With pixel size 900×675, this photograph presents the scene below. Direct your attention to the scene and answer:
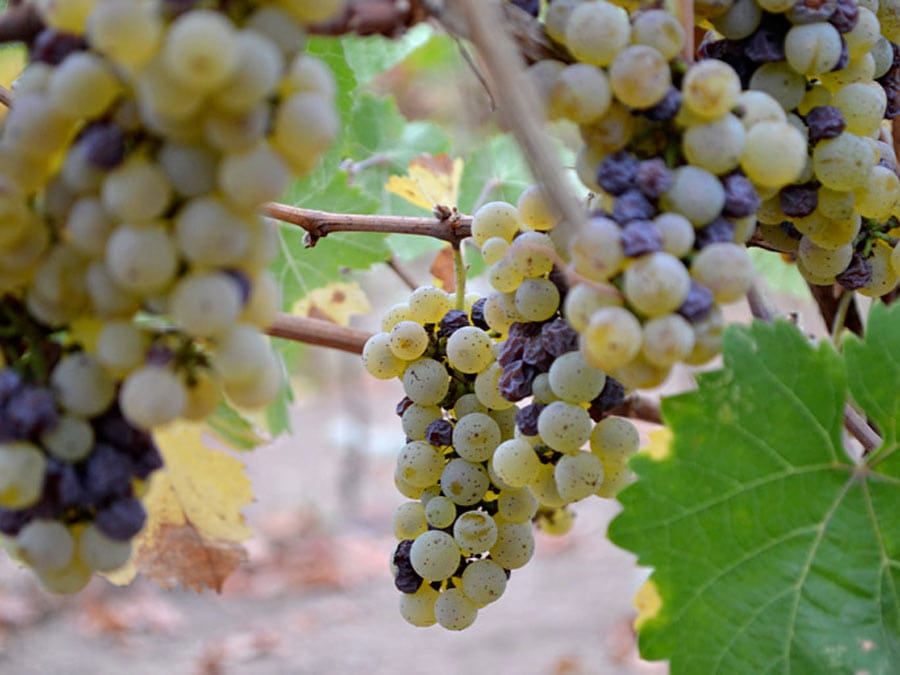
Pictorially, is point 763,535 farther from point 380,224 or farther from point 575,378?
point 380,224

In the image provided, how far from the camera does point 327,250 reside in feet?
4.17

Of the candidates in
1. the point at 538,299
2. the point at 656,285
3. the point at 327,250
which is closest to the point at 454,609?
the point at 538,299

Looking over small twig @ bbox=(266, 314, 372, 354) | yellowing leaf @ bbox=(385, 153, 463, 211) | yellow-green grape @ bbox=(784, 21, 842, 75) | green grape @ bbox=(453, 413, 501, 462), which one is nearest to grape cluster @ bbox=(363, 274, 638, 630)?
green grape @ bbox=(453, 413, 501, 462)

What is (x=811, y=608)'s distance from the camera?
67 centimetres

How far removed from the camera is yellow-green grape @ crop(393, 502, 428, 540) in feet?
2.54

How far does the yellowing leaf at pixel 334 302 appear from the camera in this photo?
4.30 ft

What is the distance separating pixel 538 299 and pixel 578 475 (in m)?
0.12

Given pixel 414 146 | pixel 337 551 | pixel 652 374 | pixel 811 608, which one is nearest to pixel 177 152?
pixel 652 374

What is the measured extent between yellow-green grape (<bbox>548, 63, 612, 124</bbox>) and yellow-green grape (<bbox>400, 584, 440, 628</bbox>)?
400 millimetres

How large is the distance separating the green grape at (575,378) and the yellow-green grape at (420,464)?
6.5 inches

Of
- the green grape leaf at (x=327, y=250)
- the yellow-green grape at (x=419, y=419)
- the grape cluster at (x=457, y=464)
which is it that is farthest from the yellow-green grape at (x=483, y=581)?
the green grape leaf at (x=327, y=250)

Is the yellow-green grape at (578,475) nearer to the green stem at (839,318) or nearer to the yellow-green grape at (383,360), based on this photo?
the yellow-green grape at (383,360)

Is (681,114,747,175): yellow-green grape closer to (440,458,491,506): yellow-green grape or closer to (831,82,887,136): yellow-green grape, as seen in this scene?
(831,82,887,136): yellow-green grape

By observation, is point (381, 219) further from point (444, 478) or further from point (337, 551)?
point (337, 551)
